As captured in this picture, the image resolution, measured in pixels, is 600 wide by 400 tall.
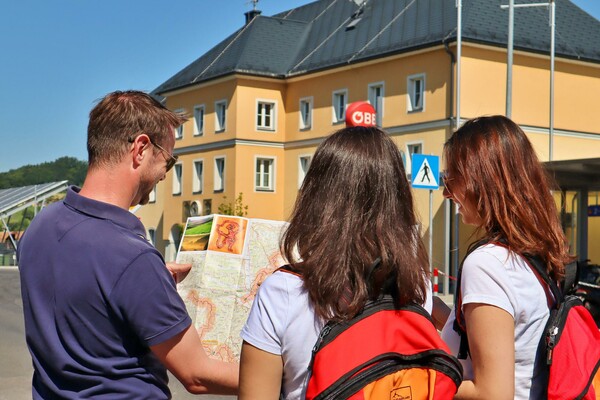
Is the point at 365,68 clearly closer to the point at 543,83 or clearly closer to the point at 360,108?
the point at 543,83

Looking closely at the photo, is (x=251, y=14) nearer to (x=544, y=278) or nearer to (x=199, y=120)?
(x=199, y=120)

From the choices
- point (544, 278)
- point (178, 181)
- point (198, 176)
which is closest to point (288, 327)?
point (544, 278)

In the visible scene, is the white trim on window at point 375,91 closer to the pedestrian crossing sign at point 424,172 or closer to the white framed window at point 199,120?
the white framed window at point 199,120

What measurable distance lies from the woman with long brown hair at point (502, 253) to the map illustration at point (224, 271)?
118 cm

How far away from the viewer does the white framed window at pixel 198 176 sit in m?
57.2

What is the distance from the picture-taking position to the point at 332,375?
251cm

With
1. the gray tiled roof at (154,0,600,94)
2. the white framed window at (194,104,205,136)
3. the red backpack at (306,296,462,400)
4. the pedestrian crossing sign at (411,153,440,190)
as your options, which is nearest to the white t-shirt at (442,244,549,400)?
the red backpack at (306,296,462,400)

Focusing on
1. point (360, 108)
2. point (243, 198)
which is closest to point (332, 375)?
point (360, 108)

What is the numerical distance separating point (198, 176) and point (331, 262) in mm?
55508

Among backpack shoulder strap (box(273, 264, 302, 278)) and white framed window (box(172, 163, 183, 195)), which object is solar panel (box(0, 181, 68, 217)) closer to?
white framed window (box(172, 163, 183, 195))

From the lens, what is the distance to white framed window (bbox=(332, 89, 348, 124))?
162 ft

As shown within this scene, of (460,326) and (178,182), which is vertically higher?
(178,182)

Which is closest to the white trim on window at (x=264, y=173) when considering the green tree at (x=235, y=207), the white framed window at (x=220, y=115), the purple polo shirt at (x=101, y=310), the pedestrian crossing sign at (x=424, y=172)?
the green tree at (x=235, y=207)

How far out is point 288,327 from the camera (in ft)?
8.63
